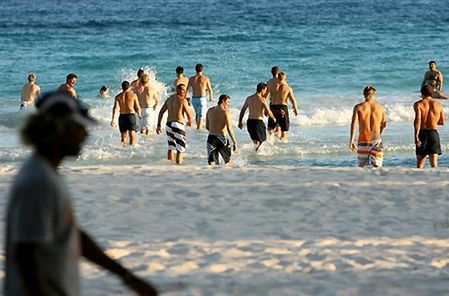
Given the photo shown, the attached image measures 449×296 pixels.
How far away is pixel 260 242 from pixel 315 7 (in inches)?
2086

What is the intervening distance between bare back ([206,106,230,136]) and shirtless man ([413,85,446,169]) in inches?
101

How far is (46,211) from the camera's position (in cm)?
350

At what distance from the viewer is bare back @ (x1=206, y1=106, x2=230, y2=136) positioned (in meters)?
14.5

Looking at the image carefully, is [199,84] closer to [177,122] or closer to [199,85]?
[199,85]

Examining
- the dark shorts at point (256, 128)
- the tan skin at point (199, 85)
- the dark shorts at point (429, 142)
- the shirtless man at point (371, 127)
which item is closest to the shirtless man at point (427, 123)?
the dark shorts at point (429, 142)

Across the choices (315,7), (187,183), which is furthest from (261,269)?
(315,7)

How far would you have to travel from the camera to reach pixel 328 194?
35.4 feet

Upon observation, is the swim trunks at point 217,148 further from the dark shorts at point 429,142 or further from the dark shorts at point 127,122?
the dark shorts at point 127,122

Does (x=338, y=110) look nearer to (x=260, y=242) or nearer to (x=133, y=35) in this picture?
(x=260, y=242)

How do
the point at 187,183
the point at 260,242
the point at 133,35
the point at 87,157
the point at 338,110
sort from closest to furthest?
1. the point at 260,242
2. the point at 187,183
3. the point at 87,157
4. the point at 338,110
5. the point at 133,35

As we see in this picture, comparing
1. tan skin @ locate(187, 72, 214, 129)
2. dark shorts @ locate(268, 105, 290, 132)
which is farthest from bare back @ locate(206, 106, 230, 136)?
tan skin @ locate(187, 72, 214, 129)

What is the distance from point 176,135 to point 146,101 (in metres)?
3.11

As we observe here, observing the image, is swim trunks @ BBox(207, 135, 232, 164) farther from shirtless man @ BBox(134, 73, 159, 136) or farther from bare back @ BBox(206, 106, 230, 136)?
shirtless man @ BBox(134, 73, 159, 136)

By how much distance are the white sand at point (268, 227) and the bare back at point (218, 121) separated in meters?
1.73
